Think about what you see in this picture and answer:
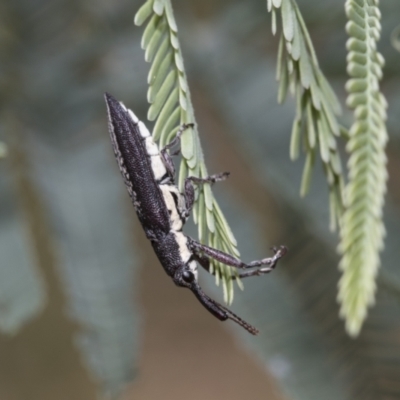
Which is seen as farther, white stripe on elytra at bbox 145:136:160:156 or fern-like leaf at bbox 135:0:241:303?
white stripe on elytra at bbox 145:136:160:156

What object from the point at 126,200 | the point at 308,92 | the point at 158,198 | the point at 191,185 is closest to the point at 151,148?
the point at 158,198

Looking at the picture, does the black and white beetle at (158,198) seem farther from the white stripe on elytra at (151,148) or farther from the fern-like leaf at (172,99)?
the fern-like leaf at (172,99)

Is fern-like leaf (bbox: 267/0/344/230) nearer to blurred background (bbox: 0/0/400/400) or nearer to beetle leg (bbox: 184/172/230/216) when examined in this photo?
beetle leg (bbox: 184/172/230/216)

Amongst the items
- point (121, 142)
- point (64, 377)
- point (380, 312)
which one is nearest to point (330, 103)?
point (121, 142)

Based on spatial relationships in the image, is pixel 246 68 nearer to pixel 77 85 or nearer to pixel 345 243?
pixel 77 85

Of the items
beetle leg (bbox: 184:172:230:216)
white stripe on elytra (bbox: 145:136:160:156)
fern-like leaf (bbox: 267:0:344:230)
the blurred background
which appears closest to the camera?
fern-like leaf (bbox: 267:0:344:230)

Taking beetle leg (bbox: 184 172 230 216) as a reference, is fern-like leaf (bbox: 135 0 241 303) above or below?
above

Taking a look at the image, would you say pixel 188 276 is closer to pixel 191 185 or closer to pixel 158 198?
pixel 158 198

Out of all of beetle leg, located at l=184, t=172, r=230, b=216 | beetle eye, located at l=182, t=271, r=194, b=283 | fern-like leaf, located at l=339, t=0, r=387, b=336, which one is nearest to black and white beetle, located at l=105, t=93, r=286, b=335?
beetle eye, located at l=182, t=271, r=194, b=283
